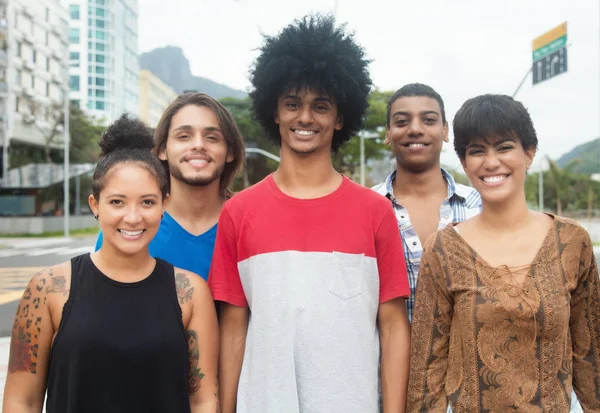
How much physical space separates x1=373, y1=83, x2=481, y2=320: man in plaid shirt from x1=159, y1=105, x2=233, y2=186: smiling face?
99 cm

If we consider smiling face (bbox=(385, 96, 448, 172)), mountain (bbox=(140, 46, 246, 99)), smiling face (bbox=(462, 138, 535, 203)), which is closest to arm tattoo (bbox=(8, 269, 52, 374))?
smiling face (bbox=(462, 138, 535, 203))

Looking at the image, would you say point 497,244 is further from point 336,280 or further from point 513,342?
point 336,280

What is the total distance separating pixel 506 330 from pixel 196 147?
1.87 m

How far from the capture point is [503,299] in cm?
225

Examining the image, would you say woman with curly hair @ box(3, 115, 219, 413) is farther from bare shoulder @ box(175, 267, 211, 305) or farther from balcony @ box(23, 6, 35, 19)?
balcony @ box(23, 6, 35, 19)

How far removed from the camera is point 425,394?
238 cm

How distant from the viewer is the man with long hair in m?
3.18

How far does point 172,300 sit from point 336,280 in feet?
2.22

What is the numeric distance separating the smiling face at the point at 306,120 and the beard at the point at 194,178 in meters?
0.69

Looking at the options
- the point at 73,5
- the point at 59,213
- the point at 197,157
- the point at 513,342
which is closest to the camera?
the point at 513,342

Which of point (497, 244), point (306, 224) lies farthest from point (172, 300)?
point (497, 244)

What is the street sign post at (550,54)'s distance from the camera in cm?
1730

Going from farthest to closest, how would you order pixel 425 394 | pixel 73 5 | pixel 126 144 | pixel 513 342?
pixel 73 5
pixel 126 144
pixel 425 394
pixel 513 342

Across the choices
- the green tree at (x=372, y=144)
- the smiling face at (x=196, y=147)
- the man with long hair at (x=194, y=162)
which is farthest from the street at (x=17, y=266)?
the green tree at (x=372, y=144)
